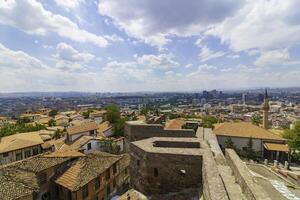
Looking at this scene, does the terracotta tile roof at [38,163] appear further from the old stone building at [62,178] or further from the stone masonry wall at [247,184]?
the stone masonry wall at [247,184]

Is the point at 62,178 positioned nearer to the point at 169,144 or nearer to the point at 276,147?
the point at 169,144

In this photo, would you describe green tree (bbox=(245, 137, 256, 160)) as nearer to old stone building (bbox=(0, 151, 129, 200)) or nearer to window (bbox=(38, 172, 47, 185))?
old stone building (bbox=(0, 151, 129, 200))

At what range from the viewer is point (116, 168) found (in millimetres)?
22891

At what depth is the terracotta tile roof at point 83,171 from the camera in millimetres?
18266

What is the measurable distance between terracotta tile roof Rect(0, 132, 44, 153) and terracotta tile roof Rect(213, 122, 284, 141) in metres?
25.8

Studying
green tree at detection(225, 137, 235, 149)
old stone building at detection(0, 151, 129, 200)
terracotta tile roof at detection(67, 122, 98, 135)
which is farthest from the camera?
terracotta tile roof at detection(67, 122, 98, 135)

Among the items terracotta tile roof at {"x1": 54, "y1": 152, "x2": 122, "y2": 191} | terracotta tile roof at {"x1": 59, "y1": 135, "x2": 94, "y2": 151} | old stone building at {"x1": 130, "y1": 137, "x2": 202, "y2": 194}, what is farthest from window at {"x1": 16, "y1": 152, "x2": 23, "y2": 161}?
old stone building at {"x1": 130, "y1": 137, "x2": 202, "y2": 194}

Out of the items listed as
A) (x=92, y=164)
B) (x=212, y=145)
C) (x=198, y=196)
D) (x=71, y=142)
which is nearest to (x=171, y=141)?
(x=212, y=145)

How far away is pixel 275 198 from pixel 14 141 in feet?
105

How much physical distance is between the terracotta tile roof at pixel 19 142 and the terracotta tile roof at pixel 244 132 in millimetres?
25823

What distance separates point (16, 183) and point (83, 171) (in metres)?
4.96

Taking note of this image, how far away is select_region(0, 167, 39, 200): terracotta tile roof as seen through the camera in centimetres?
1563

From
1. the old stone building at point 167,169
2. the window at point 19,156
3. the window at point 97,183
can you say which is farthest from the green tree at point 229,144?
the window at point 19,156

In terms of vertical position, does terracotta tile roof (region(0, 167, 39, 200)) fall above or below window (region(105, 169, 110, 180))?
above
